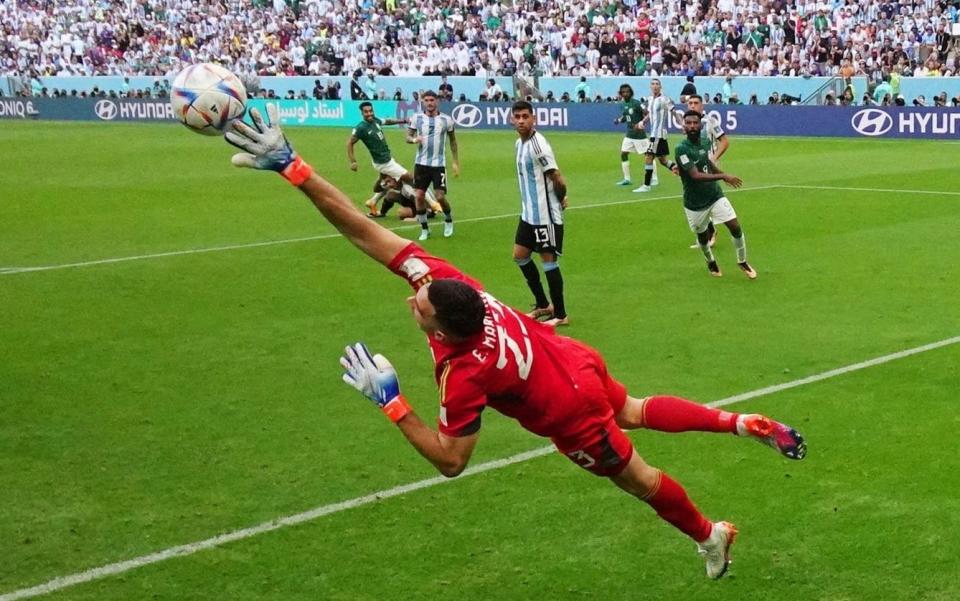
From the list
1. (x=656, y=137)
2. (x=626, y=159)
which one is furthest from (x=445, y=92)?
(x=656, y=137)

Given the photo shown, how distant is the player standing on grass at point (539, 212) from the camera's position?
1315 centimetres

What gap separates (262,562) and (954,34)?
37.2 meters

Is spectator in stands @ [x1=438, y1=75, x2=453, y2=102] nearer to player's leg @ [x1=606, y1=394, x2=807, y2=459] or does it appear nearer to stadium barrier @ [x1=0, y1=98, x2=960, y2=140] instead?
stadium barrier @ [x1=0, y1=98, x2=960, y2=140]

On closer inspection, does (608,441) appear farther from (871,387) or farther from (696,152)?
(696,152)

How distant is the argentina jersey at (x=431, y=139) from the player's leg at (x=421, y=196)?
15 centimetres

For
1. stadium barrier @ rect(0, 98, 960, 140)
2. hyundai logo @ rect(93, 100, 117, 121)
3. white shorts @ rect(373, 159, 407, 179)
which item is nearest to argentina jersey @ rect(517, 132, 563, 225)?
white shorts @ rect(373, 159, 407, 179)

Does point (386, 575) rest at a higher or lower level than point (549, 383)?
lower

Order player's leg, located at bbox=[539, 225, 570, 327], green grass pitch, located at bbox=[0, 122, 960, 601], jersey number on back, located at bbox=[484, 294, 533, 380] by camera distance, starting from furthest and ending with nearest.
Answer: player's leg, located at bbox=[539, 225, 570, 327] → green grass pitch, located at bbox=[0, 122, 960, 601] → jersey number on back, located at bbox=[484, 294, 533, 380]

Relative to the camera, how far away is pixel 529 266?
13.4m

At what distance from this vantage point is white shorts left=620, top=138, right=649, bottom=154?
25.6 m

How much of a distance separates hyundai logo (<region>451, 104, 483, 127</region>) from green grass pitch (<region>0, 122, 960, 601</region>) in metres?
23.9

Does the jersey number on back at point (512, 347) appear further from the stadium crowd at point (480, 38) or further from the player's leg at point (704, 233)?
the stadium crowd at point (480, 38)

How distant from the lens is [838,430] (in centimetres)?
888

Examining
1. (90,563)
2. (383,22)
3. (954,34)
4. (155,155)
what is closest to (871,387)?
(90,563)
